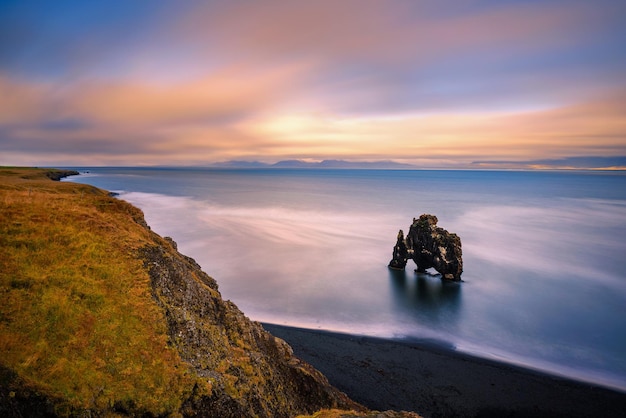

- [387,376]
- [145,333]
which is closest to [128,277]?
[145,333]

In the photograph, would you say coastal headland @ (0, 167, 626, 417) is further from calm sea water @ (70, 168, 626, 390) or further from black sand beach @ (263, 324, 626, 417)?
calm sea water @ (70, 168, 626, 390)

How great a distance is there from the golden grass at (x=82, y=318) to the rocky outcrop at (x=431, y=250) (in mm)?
41393

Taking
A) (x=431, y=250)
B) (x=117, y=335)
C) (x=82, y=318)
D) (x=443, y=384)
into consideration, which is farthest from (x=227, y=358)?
(x=431, y=250)

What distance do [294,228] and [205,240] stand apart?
82.4 feet

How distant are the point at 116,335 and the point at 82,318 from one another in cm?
124

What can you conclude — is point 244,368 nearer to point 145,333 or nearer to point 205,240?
point 145,333

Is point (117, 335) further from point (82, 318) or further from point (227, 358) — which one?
point (227, 358)

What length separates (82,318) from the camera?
11.0 meters

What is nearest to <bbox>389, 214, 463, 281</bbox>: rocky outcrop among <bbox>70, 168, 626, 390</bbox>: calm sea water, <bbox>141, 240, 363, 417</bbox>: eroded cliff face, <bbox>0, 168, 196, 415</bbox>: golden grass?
<bbox>70, 168, 626, 390</bbox>: calm sea water

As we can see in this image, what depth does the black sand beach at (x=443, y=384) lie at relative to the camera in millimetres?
22484

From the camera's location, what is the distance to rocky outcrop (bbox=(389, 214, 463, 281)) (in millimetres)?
46562

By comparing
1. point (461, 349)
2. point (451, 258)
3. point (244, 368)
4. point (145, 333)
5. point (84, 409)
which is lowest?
point (461, 349)

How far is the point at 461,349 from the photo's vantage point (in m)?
30.7

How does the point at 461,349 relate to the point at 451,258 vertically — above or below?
below
